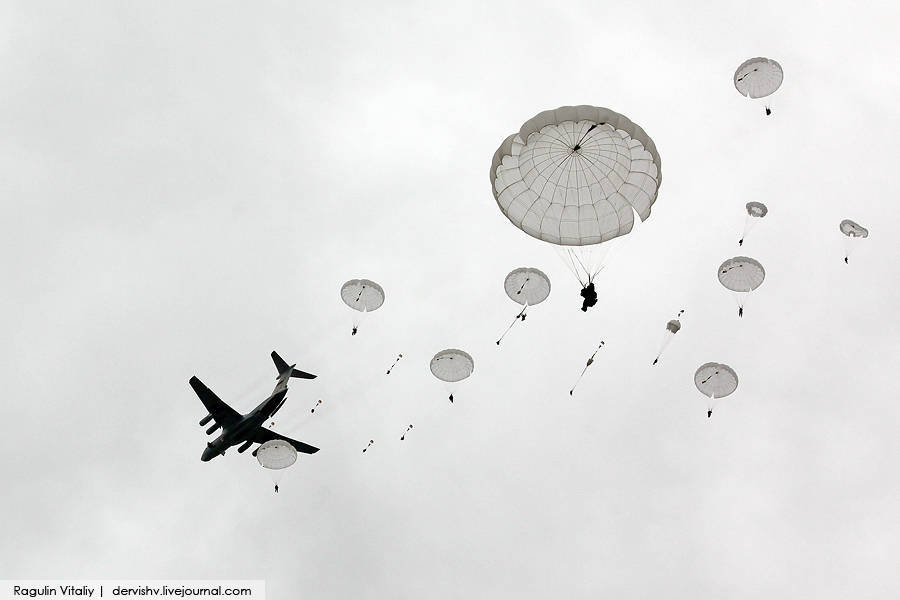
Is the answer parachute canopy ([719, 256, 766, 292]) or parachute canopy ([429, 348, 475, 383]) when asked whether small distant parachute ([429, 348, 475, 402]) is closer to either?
parachute canopy ([429, 348, 475, 383])

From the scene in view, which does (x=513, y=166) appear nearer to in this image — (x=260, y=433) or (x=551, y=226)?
(x=551, y=226)

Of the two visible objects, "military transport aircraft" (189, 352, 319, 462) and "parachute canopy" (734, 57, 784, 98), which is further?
"military transport aircraft" (189, 352, 319, 462)

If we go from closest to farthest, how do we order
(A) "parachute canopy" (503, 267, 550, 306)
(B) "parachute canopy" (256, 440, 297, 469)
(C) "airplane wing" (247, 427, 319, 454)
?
(B) "parachute canopy" (256, 440, 297, 469) < (A) "parachute canopy" (503, 267, 550, 306) < (C) "airplane wing" (247, 427, 319, 454)

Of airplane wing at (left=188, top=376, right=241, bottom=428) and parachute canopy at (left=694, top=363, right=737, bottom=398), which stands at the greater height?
airplane wing at (left=188, top=376, right=241, bottom=428)

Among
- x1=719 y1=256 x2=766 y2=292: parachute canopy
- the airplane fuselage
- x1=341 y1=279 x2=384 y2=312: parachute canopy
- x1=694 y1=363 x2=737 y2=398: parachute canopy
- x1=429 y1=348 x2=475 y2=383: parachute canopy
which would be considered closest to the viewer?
x1=719 y1=256 x2=766 y2=292: parachute canopy

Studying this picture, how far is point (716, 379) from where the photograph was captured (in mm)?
43000

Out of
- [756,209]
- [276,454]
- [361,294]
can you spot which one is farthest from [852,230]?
[276,454]

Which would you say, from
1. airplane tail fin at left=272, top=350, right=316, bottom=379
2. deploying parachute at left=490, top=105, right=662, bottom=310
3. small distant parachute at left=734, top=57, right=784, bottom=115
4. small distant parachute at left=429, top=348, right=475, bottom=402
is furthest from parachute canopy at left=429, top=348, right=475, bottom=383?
small distant parachute at left=734, top=57, right=784, bottom=115

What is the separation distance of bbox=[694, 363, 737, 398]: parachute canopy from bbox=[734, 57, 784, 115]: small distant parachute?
12.2m

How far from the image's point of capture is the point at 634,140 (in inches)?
1524

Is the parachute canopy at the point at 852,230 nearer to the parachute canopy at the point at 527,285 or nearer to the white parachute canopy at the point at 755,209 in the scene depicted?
the white parachute canopy at the point at 755,209

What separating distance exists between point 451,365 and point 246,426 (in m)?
15.8

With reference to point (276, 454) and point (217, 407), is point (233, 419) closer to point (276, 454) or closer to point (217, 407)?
point (217, 407)

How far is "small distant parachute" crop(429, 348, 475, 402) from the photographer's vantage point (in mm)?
44500
